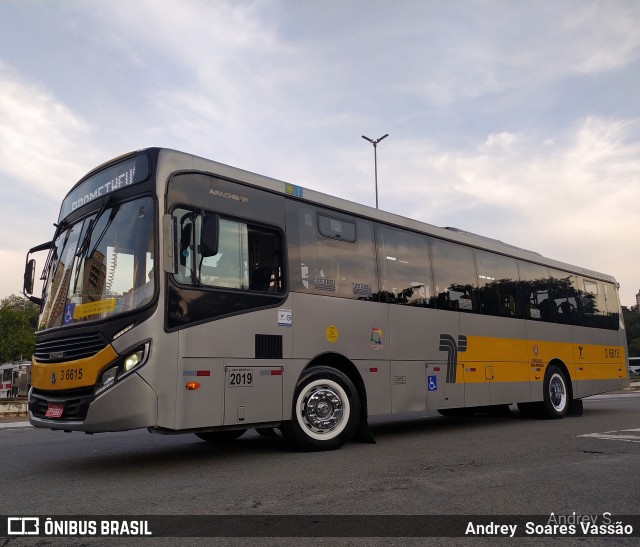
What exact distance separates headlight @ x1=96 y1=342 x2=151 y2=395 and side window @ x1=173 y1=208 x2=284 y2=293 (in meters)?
0.89

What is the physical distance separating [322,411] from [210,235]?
110 inches

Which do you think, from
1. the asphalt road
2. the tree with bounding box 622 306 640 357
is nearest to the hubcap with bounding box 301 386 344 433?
the asphalt road

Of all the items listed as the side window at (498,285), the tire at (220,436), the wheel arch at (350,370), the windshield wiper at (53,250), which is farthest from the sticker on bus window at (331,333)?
the side window at (498,285)

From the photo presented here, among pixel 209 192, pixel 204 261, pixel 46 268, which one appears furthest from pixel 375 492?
pixel 46 268

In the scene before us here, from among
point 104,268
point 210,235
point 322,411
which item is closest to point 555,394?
point 322,411

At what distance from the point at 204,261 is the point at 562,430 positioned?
676 cm

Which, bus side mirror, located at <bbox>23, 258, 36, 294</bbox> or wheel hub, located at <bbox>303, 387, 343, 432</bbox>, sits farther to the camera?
bus side mirror, located at <bbox>23, 258, 36, 294</bbox>

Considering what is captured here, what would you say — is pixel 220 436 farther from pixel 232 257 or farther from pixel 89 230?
pixel 89 230

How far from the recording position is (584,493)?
16.6 ft

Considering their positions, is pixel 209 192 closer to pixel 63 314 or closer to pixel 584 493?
pixel 63 314

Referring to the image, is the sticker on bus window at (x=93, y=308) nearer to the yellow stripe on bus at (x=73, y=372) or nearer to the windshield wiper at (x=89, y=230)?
the yellow stripe on bus at (x=73, y=372)

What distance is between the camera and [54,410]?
6508 mm

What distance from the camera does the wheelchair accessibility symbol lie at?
949 cm

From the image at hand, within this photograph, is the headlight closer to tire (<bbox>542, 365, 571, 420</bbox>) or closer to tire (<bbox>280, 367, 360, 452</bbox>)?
tire (<bbox>280, 367, 360, 452</bbox>)
